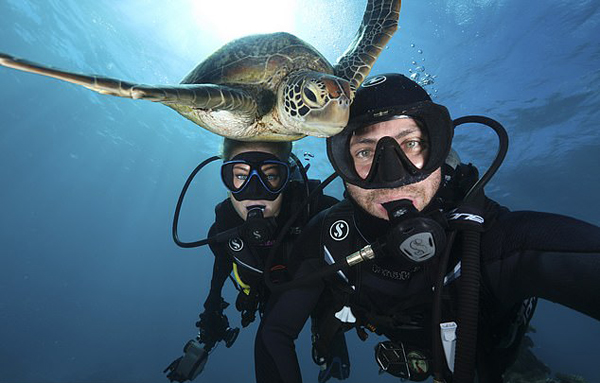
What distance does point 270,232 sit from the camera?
9.62 feet

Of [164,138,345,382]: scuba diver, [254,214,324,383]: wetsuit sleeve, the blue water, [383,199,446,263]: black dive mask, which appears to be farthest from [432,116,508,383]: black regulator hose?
the blue water

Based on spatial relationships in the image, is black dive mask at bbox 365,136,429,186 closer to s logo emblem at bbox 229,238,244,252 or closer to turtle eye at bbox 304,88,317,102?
turtle eye at bbox 304,88,317,102

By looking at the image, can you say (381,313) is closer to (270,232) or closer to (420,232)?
(420,232)

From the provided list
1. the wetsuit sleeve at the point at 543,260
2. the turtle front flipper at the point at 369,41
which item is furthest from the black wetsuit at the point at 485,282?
the turtle front flipper at the point at 369,41

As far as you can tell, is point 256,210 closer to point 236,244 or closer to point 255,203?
point 255,203

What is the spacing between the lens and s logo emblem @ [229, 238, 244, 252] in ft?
11.0

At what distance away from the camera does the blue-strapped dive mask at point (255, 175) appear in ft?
10.3

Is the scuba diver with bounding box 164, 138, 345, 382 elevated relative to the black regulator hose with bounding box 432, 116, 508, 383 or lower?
elevated

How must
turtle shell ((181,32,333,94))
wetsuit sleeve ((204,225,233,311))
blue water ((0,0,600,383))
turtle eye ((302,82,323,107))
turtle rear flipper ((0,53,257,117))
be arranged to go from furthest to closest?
blue water ((0,0,600,383)), wetsuit sleeve ((204,225,233,311)), turtle shell ((181,32,333,94)), turtle eye ((302,82,323,107)), turtle rear flipper ((0,53,257,117))

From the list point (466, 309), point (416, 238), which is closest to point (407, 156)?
point (416, 238)

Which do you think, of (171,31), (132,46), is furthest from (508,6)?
(132,46)

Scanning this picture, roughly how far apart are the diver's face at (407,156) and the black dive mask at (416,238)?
207 millimetres

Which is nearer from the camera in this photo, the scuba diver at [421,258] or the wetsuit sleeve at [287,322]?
the scuba diver at [421,258]

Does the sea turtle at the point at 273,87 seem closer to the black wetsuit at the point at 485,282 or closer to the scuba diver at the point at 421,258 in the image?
the scuba diver at the point at 421,258
